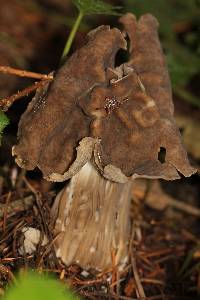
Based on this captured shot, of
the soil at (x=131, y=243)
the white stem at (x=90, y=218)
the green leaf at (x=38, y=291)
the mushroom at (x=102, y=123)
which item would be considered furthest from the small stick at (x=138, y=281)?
the green leaf at (x=38, y=291)

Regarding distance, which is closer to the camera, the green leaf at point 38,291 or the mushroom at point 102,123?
the green leaf at point 38,291

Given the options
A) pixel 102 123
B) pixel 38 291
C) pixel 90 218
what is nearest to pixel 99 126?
pixel 102 123

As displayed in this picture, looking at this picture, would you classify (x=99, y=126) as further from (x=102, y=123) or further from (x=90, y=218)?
(x=90, y=218)

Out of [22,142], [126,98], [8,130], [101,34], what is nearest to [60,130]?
[22,142]

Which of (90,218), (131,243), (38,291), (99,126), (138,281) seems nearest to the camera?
(38,291)

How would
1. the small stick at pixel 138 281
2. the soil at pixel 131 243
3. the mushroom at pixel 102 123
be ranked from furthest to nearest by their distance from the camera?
1. the small stick at pixel 138 281
2. the soil at pixel 131 243
3. the mushroom at pixel 102 123

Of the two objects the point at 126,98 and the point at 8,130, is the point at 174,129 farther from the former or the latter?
the point at 8,130

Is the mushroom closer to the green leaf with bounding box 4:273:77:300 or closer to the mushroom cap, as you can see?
the mushroom cap

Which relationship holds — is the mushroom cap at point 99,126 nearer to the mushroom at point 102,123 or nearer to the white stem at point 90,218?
the mushroom at point 102,123
